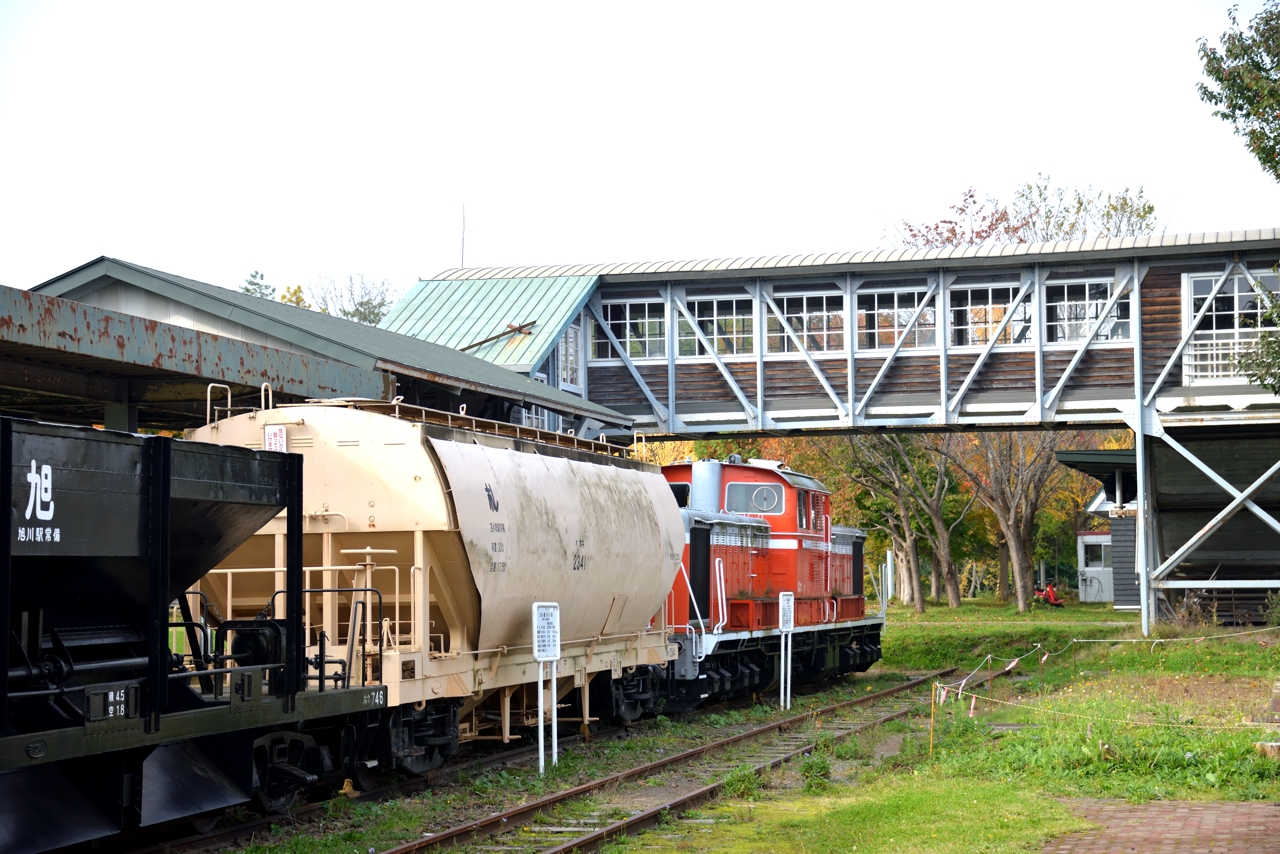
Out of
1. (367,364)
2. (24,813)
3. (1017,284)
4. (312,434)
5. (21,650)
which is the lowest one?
(24,813)

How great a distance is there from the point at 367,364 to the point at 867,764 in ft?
28.5

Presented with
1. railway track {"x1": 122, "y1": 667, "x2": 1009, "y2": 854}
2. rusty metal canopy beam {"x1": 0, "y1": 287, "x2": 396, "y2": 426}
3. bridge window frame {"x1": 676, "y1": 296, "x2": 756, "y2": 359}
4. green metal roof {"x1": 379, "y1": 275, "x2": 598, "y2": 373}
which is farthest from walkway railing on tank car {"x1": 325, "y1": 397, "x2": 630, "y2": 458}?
bridge window frame {"x1": 676, "y1": 296, "x2": 756, "y2": 359}

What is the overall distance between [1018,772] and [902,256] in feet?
60.1

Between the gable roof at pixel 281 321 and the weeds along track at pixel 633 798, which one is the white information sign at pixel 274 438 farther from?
the gable roof at pixel 281 321

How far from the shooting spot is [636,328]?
107 feet

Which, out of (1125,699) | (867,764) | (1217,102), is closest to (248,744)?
(867,764)

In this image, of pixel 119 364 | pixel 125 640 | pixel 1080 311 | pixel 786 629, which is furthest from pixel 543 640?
pixel 1080 311

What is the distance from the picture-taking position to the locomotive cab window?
2391 centimetres

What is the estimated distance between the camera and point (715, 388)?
32.0 m

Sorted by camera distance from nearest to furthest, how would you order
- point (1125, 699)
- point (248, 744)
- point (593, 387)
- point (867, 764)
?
point (248, 744)
point (867, 764)
point (1125, 699)
point (593, 387)

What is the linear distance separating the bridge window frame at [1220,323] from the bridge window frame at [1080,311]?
1.32m

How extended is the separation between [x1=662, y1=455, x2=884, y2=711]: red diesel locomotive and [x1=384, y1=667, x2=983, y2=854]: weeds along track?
5.84 feet

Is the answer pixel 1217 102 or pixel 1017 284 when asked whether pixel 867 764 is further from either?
pixel 1017 284

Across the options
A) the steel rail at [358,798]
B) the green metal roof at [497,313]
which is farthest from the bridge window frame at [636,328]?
the steel rail at [358,798]
